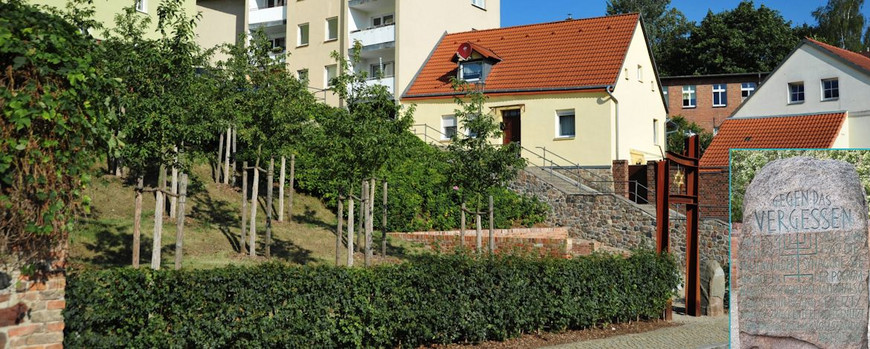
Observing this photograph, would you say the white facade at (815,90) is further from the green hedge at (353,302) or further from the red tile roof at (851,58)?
the green hedge at (353,302)

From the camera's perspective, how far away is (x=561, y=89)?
107ft

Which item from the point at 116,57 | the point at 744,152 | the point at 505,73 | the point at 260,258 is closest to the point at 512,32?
the point at 505,73

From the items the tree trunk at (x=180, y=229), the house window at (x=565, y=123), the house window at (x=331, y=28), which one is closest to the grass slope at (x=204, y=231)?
the tree trunk at (x=180, y=229)

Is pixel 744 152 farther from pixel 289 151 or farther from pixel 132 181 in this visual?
pixel 132 181

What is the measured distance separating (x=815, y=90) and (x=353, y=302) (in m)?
34.4

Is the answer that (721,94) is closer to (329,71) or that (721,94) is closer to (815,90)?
(815,90)

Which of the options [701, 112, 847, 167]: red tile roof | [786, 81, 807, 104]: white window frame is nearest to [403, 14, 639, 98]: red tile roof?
[701, 112, 847, 167]: red tile roof

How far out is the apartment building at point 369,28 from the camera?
3676 cm

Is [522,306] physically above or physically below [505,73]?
below

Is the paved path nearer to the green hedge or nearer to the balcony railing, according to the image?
the green hedge

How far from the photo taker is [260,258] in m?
17.3

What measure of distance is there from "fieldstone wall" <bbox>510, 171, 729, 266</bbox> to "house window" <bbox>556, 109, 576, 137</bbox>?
458 centimetres

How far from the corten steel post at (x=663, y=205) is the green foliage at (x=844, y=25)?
45.4m

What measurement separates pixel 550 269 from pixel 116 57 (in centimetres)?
803
